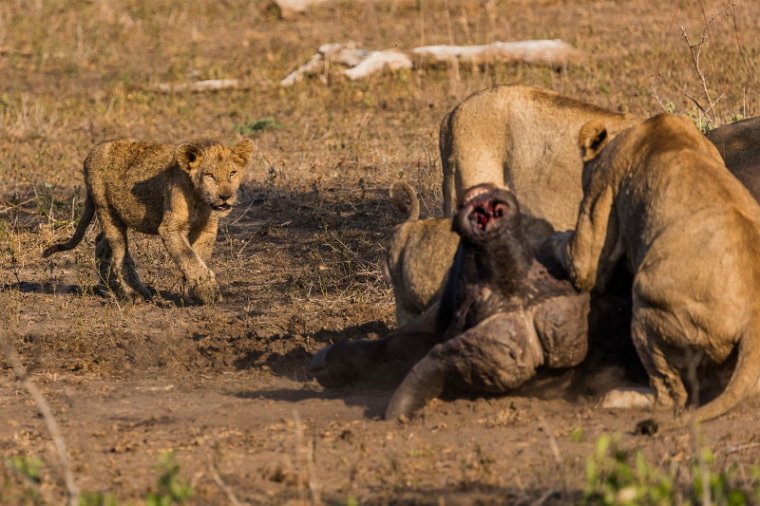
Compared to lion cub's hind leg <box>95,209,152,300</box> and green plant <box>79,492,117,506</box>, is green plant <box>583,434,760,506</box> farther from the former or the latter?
lion cub's hind leg <box>95,209,152,300</box>

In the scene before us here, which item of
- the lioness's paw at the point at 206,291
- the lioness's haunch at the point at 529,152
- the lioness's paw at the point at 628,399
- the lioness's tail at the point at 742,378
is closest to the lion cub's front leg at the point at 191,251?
the lioness's paw at the point at 206,291

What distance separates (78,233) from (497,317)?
479cm

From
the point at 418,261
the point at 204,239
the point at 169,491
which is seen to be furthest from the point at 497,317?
the point at 204,239

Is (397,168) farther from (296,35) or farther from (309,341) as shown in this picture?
(296,35)

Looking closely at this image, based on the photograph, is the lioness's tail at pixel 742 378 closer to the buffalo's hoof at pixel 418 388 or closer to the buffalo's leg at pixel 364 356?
→ the buffalo's hoof at pixel 418 388

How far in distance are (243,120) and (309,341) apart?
6.59m

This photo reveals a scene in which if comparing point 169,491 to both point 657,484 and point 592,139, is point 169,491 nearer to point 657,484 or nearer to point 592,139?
point 657,484

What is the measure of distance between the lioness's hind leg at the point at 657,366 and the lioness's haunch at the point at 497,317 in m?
0.33

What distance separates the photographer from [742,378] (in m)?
5.40

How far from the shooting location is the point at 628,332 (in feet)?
20.1

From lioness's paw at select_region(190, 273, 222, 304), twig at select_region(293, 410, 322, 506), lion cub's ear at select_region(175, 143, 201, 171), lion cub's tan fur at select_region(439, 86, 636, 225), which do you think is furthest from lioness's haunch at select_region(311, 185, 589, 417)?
lion cub's ear at select_region(175, 143, 201, 171)

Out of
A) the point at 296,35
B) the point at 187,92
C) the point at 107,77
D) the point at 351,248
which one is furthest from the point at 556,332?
the point at 296,35

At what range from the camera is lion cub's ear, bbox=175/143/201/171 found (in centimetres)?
938

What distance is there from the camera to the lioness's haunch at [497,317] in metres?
5.83
